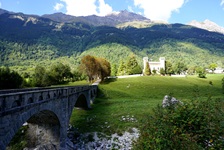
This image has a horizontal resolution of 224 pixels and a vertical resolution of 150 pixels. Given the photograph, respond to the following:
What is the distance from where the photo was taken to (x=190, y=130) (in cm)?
1417

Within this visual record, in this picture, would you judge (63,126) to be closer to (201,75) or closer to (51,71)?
(51,71)

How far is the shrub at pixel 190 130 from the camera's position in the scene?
12523 mm

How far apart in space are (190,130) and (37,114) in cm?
1599

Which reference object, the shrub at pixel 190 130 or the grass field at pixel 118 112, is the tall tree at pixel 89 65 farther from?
the shrub at pixel 190 130

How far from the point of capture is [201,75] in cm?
12850

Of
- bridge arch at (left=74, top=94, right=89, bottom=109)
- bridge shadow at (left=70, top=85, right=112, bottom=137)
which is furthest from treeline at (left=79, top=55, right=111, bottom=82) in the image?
bridge shadow at (left=70, top=85, right=112, bottom=137)

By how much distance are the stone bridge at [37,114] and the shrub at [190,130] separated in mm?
8781

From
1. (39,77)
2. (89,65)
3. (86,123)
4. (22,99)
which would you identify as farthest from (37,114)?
(39,77)

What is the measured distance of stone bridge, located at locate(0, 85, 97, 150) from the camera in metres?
12.9

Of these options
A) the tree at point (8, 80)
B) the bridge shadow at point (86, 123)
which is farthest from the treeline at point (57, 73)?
the bridge shadow at point (86, 123)

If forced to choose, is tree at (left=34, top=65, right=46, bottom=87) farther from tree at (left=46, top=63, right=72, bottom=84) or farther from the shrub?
the shrub

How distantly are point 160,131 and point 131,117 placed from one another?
29.4m

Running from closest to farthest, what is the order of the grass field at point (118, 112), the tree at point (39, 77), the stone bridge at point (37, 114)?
1. the stone bridge at point (37, 114)
2. the grass field at point (118, 112)
3. the tree at point (39, 77)

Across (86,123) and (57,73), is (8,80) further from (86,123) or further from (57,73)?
(86,123)
